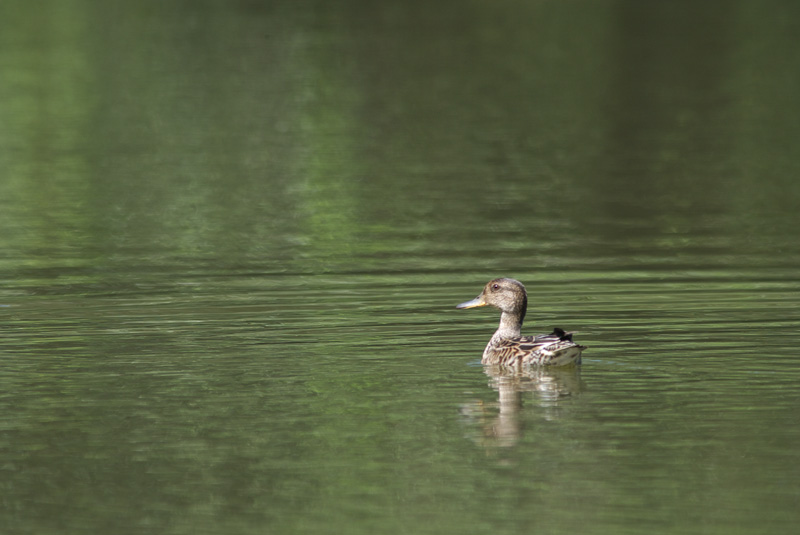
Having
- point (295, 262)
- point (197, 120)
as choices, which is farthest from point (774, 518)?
point (197, 120)

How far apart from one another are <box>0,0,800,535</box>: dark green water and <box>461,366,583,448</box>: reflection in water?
0.04 metres

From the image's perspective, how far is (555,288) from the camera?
16.5 metres

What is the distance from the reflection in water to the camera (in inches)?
401

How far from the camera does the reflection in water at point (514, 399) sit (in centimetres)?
1019

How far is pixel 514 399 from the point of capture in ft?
37.0

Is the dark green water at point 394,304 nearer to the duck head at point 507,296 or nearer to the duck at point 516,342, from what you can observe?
the duck at point 516,342

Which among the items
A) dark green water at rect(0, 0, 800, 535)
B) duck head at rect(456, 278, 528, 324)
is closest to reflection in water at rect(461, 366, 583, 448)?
dark green water at rect(0, 0, 800, 535)

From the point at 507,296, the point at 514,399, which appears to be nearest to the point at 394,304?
the point at 507,296

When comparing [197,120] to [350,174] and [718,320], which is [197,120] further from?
[718,320]

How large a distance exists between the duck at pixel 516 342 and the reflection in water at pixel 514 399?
9 centimetres

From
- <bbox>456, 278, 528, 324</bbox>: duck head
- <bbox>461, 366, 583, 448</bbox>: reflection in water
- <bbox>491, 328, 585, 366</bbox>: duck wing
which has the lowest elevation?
<bbox>461, 366, 583, 448</bbox>: reflection in water

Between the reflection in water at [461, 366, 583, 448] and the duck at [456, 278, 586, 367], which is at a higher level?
the duck at [456, 278, 586, 367]

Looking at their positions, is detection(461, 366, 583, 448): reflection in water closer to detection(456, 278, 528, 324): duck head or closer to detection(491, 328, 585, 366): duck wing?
detection(491, 328, 585, 366): duck wing

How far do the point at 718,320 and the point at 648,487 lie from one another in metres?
5.30
